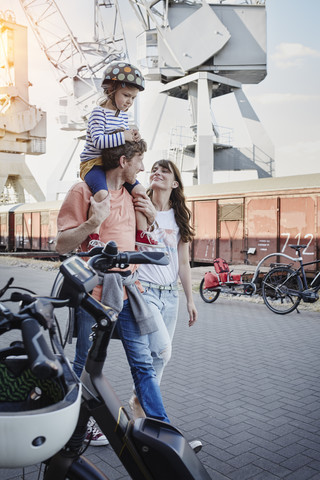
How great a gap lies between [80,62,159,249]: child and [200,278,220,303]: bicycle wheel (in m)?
8.38

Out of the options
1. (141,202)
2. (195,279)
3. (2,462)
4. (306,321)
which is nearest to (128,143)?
(141,202)

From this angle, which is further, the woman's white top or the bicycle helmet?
the woman's white top

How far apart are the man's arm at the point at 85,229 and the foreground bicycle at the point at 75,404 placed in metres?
0.71

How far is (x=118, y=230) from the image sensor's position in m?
2.80

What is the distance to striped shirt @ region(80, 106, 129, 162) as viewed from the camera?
272 cm

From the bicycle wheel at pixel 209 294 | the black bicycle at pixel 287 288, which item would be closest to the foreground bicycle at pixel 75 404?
the black bicycle at pixel 287 288

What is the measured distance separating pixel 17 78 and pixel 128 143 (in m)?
45.2

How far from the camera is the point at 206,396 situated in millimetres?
4875

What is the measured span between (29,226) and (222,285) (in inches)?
809

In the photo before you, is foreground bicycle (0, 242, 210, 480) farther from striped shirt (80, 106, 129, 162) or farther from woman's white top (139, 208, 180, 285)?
woman's white top (139, 208, 180, 285)

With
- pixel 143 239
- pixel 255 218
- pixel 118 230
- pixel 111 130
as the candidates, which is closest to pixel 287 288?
pixel 255 218

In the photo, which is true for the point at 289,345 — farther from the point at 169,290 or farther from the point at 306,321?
the point at 169,290

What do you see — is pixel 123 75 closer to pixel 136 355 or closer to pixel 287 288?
pixel 136 355

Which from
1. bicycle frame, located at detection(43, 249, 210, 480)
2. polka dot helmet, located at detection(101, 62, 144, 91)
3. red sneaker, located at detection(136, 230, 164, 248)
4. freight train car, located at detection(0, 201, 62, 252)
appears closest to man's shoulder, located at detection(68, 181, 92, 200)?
red sneaker, located at detection(136, 230, 164, 248)
